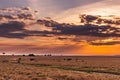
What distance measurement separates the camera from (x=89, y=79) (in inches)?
1670

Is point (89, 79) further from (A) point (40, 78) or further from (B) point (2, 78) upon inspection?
(B) point (2, 78)

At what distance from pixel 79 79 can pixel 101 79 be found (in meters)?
3.60

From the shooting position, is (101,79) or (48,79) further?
(101,79)

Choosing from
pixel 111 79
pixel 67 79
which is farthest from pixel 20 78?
pixel 111 79

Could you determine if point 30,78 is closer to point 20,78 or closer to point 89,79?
point 20,78

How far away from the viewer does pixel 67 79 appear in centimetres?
4209

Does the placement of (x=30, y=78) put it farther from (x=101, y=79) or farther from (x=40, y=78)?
(x=101, y=79)

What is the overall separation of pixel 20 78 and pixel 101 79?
12.2 metres

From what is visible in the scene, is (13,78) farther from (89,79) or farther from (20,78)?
(89,79)

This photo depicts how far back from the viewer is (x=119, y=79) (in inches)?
1754

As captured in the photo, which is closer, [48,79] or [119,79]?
[48,79]

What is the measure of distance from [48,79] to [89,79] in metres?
6.32

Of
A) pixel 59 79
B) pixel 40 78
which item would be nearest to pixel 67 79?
pixel 59 79

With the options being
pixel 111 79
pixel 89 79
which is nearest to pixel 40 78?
pixel 89 79
